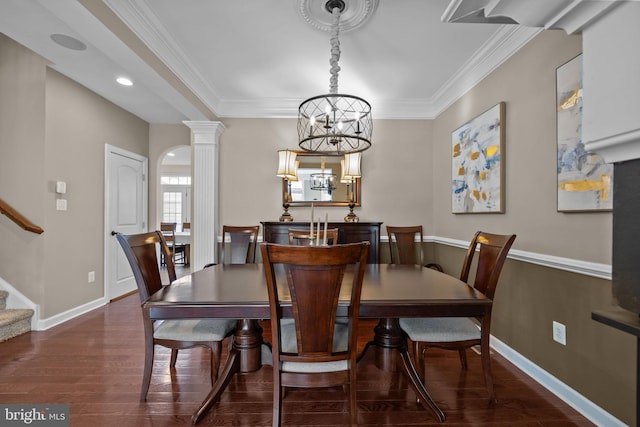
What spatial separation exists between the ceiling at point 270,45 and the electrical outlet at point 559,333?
1686 millimetres

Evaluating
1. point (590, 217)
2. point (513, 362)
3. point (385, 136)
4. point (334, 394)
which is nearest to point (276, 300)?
point (334, 394)

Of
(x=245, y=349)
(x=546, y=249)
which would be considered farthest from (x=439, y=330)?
(x=245, y=349)

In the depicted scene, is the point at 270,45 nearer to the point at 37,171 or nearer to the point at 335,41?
the point at 335,41

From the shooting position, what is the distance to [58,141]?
319 centimetres

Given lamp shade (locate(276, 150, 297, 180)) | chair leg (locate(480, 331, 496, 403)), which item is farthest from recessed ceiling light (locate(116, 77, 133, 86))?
chair leg (locate(480, 331, 496, 403))

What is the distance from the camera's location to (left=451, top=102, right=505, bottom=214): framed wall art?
2502 millimetres

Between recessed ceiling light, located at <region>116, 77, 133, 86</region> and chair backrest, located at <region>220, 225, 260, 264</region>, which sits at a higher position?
recessed ceiling light, located at <region>116, 77, 133, 86</region>

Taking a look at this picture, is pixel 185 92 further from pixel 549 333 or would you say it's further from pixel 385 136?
pixel 549 333

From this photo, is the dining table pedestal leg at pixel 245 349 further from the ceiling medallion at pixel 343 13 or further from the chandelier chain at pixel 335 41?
the ceiling medallion at pixel 343 13

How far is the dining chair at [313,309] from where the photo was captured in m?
1.23

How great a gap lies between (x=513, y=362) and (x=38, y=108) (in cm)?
476

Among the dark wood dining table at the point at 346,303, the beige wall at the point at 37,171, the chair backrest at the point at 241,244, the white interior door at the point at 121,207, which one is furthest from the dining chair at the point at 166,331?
the white interior door at the point at 121,207

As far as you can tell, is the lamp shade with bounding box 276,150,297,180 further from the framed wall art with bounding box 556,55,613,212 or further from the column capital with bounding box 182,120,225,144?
the framed wall art with bounding box 556,55,613,212

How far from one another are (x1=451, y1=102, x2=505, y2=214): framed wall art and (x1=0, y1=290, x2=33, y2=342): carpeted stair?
168 inches
